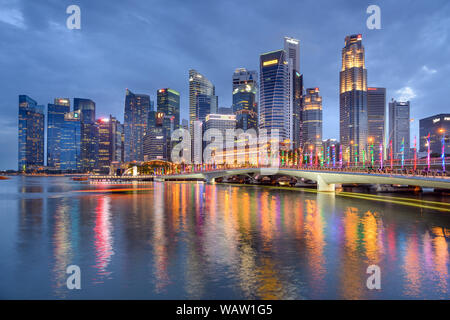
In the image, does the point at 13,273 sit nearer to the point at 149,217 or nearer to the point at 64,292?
the point at 64,292

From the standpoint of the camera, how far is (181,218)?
111ft

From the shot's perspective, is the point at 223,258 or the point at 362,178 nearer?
the point at 223,258

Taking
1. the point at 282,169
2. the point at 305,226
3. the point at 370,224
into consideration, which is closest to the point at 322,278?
the point at 305,226

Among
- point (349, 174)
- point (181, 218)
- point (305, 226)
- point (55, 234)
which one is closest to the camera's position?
point (55, 234)

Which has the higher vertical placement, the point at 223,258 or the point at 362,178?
the point at 362,178

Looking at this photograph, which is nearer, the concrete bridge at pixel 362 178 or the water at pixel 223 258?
the water at pixel 223 258

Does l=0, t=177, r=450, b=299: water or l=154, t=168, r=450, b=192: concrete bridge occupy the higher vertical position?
l=154, t=168, r=450, b=192: concrete bridge

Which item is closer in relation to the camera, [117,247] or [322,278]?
[322,278]

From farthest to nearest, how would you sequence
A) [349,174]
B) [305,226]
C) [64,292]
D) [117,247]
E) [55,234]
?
1. [349,174]
2. [305,226]
3. [55,234]
4. [117,247]
5. [64,292]

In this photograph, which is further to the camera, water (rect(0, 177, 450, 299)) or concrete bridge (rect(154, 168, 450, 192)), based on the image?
concrete bridge (rect(154, 168, 450, 192))

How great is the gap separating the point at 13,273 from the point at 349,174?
57.5 m

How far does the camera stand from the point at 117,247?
66.8 feet

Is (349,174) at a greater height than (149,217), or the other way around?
(349,174)

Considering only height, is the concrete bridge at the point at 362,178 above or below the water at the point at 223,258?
above
